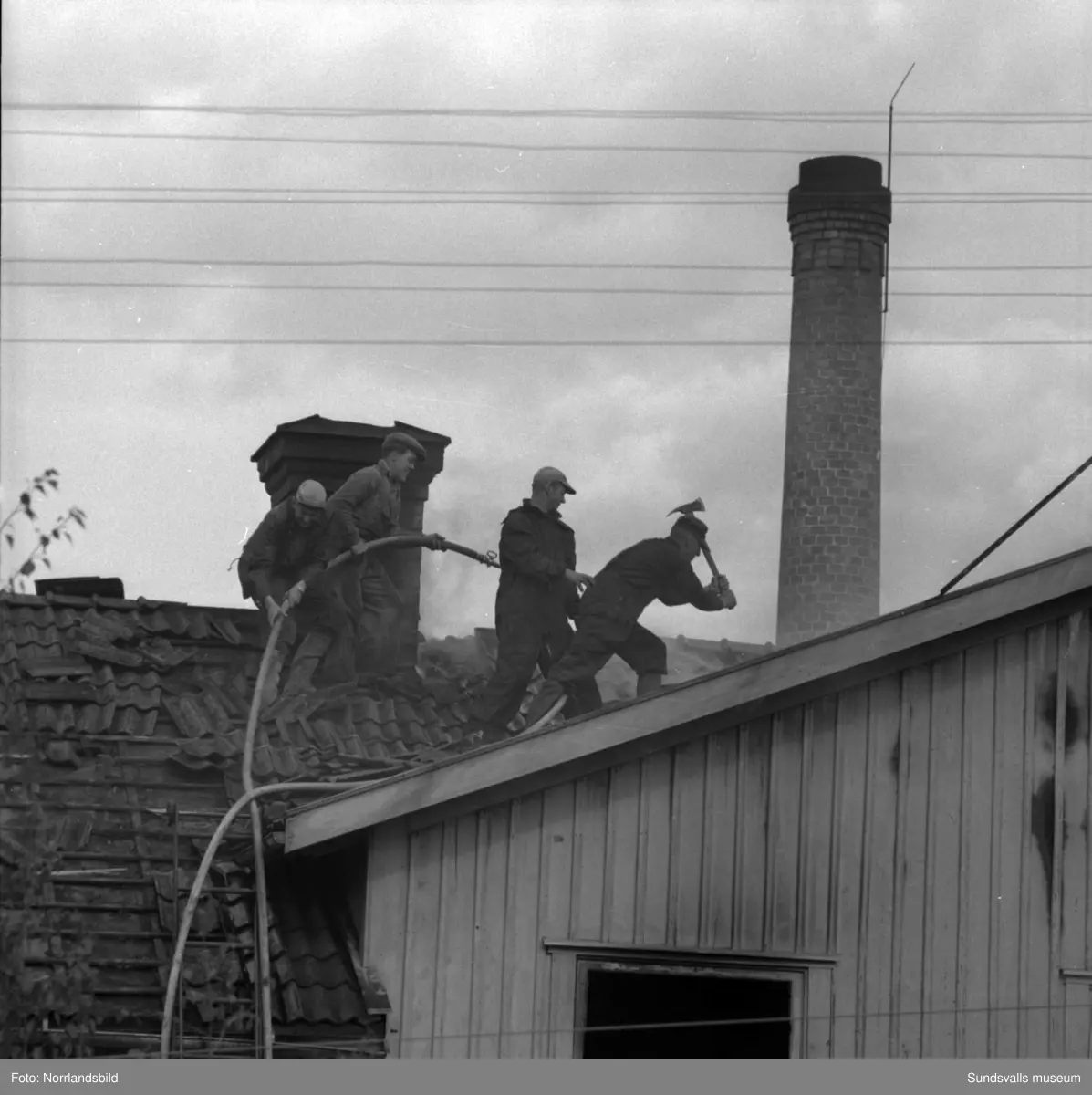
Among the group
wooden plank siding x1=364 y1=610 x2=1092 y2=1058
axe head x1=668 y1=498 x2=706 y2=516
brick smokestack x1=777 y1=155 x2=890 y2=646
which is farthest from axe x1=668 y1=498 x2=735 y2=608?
brick smokestack x1=777 y1=155 x2=890 y2=646

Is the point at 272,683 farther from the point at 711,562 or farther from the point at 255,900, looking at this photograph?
the point at 255,900

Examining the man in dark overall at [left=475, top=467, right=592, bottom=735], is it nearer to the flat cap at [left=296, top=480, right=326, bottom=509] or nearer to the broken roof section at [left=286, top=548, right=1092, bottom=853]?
the flat cap at [left=296, top=480, right=326, bottom=509]

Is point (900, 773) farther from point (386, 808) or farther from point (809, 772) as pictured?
point (386, 808)

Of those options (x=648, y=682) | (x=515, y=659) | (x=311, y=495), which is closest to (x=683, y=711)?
(x=515, y=659)

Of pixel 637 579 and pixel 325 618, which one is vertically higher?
pixel 637 579

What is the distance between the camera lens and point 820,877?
25.3ft

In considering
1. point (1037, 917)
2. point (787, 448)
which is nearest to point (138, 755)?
point (1037, 917)

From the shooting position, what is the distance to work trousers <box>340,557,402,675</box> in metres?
13.3

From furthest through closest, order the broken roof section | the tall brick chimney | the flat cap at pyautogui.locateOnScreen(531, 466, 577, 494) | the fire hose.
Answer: the tall brick chimney < the flat cap at pyautogui.locateOnScreen(531, 466, 577, 494) < the broken roof section < the fire hose

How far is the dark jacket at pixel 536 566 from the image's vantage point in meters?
12.9

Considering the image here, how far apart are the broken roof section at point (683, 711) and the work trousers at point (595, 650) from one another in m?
4.89

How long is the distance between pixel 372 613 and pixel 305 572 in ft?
2.10

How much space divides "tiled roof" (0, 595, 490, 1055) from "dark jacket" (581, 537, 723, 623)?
1.10 metres

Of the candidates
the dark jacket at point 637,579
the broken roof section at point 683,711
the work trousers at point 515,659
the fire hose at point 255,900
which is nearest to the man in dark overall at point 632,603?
the dark jacket at point 637,579
